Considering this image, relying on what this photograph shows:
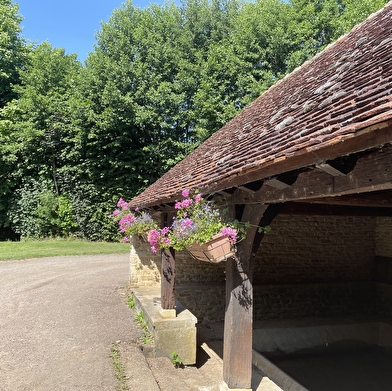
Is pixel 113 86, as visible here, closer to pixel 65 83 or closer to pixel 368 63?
pixel 65 83

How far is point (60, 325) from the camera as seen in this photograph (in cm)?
641

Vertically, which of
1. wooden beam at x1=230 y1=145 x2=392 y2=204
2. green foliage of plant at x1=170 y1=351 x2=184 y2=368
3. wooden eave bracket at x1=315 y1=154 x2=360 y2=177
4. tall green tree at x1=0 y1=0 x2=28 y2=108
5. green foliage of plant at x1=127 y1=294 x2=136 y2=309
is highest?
tall green tree at x1=0 y1=0 x2=28 y2=108

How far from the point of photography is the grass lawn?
43.5 feet

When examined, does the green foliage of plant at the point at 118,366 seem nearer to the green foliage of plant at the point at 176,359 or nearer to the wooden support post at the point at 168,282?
the green foliage of plant at the point at 176,359

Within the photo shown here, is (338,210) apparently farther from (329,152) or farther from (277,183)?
(329,152)

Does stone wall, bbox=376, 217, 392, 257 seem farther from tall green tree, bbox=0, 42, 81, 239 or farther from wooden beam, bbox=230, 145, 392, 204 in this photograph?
tall green tree, bbox=0, 42, 81, 239

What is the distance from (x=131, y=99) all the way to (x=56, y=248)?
7.44 metres

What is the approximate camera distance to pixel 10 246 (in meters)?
15.4

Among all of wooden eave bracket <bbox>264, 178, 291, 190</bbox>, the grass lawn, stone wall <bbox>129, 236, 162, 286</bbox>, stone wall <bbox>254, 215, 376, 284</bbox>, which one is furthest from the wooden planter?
the grass lawn

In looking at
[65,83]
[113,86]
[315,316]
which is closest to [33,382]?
[315,316]

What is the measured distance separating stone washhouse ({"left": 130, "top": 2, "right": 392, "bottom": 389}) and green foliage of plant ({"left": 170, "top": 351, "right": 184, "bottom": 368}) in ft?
0.40

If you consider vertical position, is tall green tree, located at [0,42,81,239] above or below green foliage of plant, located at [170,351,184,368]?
above

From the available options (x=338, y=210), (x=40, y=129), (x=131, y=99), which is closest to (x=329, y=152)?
(x=338, y=210)

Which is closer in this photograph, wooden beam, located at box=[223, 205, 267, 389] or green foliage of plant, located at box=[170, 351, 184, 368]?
wooden beam, located at box=[223, 205, 267, 389]
